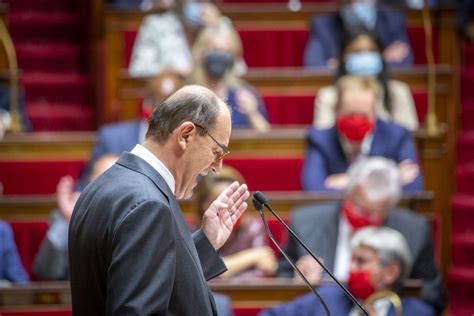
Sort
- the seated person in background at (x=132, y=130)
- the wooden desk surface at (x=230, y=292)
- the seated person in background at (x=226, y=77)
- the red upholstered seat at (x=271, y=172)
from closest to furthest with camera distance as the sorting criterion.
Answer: the wooden desk surface at (x=230, y=292) < the seated person in background at (x=132, y=130) < the red upholstered seat at (x=271, y=172) < the seated person in background at (x=226, y=77)

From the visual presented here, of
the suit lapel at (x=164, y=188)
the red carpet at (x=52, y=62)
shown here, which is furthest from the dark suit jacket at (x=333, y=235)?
the red carpet at (x=52, y=62)

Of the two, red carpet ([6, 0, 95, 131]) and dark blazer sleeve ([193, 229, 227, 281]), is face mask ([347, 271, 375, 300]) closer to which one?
dark blazer sleeve ([193, 229, 227, 281])

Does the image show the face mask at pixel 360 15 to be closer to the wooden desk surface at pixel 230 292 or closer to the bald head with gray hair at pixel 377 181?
the bald head with gray hair at pixel 377 181

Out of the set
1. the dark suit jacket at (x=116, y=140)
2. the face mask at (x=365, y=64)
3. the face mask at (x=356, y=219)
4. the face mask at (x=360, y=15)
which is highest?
the face mask at (x=360, y=15)

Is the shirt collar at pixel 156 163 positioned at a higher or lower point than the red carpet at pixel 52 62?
higher

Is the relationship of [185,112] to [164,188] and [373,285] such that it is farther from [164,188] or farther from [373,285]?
[373,285]

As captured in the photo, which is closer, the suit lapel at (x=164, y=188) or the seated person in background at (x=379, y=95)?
the suit lapel at (x=164, y=188)

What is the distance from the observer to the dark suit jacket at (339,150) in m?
3.26

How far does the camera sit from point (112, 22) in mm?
3904

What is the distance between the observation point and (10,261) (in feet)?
9.51

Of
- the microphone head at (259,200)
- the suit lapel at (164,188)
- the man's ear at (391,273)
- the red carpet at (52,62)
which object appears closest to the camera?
the suit lapel at (164,188)

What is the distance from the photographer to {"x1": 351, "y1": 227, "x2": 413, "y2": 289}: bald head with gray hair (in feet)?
8.58

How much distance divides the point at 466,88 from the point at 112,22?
4.27ft

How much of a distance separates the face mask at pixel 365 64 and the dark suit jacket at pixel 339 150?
1.02 feet
